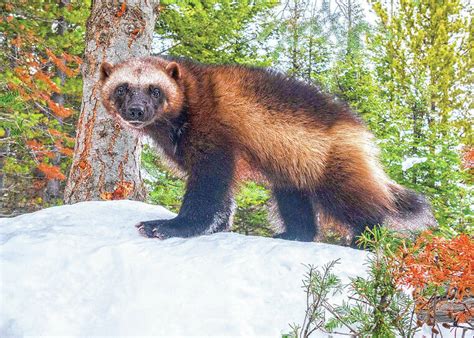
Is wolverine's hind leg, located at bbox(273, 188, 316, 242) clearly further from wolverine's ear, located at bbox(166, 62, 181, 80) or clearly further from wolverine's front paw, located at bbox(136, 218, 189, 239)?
wolverine's ear, located at bbox(166, 62, 181, 80)

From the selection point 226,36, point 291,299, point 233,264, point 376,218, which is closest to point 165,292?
point 233,264

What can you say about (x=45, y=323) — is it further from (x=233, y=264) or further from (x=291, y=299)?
(x=291, y=299)

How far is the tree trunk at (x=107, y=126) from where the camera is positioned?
14.5 feet

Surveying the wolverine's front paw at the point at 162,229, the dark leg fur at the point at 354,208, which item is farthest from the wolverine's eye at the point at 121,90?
the dark leg fur at the point at 354,208

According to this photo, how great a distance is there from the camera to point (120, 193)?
4434 millimetres

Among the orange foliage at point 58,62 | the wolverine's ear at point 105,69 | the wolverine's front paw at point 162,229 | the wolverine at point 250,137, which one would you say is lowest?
the wolverine's front paw at point 162,229

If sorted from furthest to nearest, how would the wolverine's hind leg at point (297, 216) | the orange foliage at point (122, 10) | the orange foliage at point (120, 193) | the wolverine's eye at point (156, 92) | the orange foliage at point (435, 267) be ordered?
the orange foliage at point (122, 10) < the orange foliage at point (120, 193) < the wolverine's hind leg at point (297, 216) < the wolverine's eye at point (156, 92) < the orange foliage at point (435, 267)

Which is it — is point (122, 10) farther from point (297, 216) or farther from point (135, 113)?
point (297, 216)

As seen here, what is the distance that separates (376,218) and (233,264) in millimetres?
1450

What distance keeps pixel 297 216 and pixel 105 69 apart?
5.97ft

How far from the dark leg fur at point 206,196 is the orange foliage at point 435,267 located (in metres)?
1.55

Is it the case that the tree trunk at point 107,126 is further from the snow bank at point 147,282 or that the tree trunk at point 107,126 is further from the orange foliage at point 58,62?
the orange foliage at point 58,62

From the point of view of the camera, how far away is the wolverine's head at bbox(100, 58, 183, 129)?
11.6ft

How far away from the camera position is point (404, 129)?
26.6 feet
